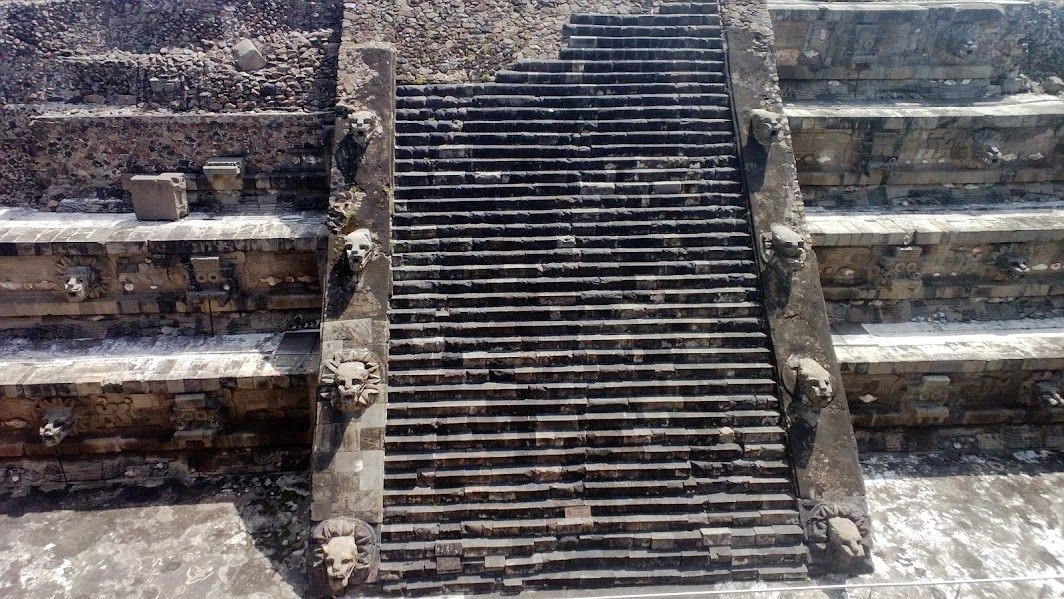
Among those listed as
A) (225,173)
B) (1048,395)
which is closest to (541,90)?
(225,173)

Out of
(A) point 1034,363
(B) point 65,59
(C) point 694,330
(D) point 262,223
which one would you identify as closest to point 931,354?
(A) point 1034,363

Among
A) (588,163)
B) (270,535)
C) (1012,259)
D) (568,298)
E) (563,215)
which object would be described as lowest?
(270,535)

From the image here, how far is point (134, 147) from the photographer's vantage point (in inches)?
433

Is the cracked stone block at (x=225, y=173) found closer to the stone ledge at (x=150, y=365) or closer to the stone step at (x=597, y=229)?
the stone ledge at (x=150, y=365)

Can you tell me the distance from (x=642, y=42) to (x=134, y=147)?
9.58 m

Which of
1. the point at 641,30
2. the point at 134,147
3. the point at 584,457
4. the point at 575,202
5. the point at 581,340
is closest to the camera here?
the point at 584,457

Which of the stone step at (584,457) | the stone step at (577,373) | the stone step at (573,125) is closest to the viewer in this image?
the stone step at (584,457)

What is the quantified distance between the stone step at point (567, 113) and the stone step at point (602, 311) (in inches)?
146

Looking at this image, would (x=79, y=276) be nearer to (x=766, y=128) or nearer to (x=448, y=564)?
(x=448, y=564)

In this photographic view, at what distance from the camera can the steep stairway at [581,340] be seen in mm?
7875

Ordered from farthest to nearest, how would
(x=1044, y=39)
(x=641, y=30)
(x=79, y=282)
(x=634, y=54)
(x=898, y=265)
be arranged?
(x=1044, y=39) < (x=641, y=30) < (x=634, y=54) < (x=898, y=265) < (x=79, y=282)

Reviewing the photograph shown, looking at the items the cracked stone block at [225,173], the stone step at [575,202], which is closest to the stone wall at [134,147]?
the cracked stone block at [225,173]

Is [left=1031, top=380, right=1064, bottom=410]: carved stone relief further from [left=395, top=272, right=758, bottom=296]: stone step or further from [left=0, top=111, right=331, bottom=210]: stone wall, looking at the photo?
[left=0, top=111, right=331, bottom=210]: stone wall

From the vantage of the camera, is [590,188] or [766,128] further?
[590,188]
